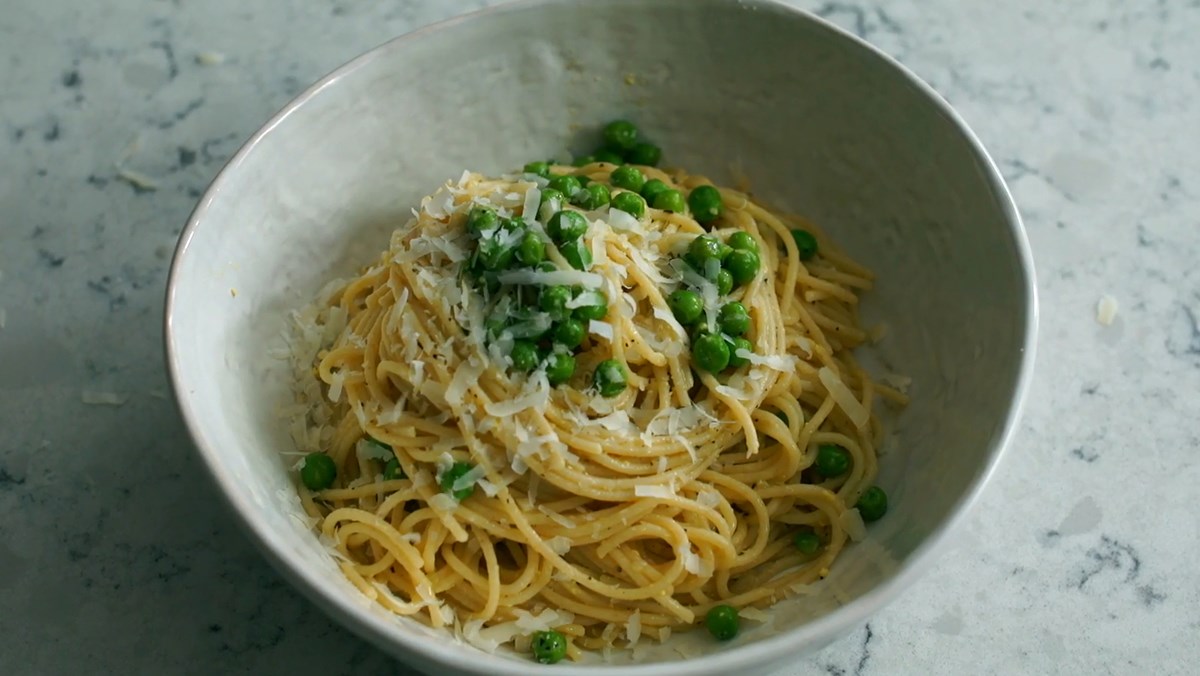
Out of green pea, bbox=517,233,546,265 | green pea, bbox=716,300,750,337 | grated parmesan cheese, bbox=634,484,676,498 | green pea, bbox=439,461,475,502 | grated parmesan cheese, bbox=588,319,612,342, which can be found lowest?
grated parmesan cheese, bbox=634,484,676,498

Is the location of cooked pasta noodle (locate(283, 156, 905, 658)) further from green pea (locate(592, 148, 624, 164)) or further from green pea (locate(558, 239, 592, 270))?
green pea (locate(592, 148, 624, 164))

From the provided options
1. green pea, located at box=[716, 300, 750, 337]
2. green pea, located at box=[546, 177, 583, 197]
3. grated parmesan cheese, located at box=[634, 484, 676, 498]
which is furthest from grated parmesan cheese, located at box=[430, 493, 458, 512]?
green pea, located at box=[546, 177, 583, 197]

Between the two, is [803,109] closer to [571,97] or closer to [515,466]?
[571,97]

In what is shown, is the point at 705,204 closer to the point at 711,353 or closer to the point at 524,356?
the point at 711,353

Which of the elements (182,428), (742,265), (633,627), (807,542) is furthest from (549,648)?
(742,265)

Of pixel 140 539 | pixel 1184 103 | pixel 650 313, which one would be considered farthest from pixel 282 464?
pixel 1184 103
